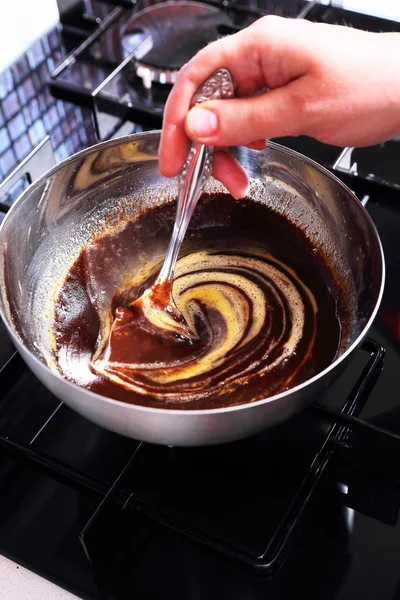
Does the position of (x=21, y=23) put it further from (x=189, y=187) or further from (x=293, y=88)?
(x=293, y=88)

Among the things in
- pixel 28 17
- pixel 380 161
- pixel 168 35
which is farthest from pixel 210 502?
pixel 28 17

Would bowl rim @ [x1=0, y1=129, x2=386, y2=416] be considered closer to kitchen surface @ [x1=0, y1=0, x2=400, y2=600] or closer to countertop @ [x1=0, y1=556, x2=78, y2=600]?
kitchen surface @ [x1=0, y1=0, x2=400, y2=600]

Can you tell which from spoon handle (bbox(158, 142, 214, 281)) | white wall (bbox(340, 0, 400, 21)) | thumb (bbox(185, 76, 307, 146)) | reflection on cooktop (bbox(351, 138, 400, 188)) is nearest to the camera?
thumb (bbox(185, 76, 307, 146))

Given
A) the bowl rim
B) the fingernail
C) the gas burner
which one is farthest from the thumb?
the gas burner

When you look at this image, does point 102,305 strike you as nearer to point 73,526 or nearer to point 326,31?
point 73,526

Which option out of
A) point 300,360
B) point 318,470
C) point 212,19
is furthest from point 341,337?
point 212,19

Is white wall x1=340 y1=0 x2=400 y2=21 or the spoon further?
white wall x1=340 y1=0 x2=400 y2=21

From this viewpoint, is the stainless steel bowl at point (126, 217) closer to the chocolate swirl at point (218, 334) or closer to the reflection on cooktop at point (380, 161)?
the chocolate swirl at point (218, 334)
